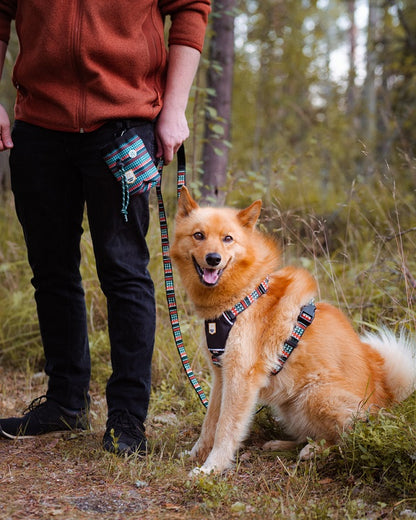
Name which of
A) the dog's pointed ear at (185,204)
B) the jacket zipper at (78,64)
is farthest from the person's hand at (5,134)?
the dog's pointed ear at (185,204)

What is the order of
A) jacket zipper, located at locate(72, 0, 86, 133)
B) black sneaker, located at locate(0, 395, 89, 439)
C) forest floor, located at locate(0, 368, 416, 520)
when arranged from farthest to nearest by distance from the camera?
black sneaker, located at locate(0, 395, 89, 439)
jacket zipper, located at locate(72, 0, 86, 133)
forest floor, located at locate(0, 368, 416, 520)

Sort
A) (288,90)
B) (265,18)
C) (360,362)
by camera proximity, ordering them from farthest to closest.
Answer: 1. (288,90)
2. (265,18)
3. (360,362)

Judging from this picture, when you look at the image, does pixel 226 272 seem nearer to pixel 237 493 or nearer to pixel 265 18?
pixel 237 493

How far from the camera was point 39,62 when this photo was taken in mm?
2062

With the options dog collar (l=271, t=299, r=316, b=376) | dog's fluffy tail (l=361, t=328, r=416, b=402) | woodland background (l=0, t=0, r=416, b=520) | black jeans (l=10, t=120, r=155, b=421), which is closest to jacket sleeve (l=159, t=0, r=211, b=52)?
black jeans (l=10, t=120, r=155, b=421)

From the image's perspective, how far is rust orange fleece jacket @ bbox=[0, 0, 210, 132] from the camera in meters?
2.01

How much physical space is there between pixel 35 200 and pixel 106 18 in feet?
2.53

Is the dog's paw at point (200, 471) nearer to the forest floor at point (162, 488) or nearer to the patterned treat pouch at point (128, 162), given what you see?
the forest floor at point (162, 488)

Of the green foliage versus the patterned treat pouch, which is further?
the patterned treat pouch

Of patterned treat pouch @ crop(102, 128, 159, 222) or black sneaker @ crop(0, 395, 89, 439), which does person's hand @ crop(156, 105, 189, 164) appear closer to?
patterned treat pouch @ crop(102, 128, 159, 222)

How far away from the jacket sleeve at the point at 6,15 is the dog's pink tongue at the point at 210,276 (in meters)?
1.33

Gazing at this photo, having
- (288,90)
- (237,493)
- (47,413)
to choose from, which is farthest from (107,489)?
(288,90)

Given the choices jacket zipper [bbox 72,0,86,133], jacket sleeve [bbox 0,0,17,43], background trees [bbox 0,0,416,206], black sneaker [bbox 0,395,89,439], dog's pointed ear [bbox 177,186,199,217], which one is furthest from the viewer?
background trees [bbox 0,0,416,206]

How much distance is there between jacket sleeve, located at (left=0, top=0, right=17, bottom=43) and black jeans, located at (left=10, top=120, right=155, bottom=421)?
1.42 ft
